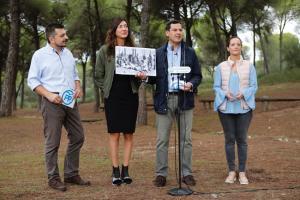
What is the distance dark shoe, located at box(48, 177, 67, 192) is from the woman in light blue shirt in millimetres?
2183

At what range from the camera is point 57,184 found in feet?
21.0

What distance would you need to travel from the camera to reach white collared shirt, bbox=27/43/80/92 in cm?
631

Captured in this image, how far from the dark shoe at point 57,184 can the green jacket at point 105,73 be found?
1.26 m

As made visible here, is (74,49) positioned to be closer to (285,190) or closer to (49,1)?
(49,1)

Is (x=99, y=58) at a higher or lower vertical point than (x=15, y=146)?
higher

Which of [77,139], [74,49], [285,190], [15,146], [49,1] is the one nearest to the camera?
[285,190]

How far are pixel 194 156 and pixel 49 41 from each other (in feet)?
13.6

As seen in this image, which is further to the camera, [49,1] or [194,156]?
[49,1]

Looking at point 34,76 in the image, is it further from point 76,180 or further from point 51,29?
point 76,180

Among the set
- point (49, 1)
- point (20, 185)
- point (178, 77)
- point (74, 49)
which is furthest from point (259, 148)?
point (74, 49)

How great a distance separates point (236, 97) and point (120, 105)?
153 cm

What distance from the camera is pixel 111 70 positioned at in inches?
253

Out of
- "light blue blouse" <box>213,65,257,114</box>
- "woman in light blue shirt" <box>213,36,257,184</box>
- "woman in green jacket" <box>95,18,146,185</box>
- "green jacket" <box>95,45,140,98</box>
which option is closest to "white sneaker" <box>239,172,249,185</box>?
"woman in light blue shirt" <box>213,36,257,184</box>

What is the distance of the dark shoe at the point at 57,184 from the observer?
6.34 meters
